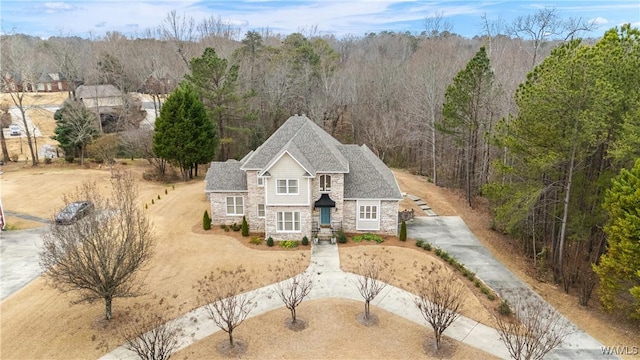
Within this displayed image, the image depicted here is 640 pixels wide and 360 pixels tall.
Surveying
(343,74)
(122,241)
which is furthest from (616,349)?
(343,74)

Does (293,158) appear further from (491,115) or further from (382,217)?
(491,115)

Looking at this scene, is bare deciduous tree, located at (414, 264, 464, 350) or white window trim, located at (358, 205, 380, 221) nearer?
bare deciduous tree, located at (414, 264, 464, 350)

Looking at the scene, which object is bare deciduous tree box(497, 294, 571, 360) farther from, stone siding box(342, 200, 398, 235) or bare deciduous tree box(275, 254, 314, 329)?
stone siding box(342, 200, 398, 235)

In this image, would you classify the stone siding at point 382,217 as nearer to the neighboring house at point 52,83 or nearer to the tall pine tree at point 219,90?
the tall pine tree at point 219,90

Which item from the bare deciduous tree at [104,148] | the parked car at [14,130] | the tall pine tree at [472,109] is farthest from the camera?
the parked car at [14,130]

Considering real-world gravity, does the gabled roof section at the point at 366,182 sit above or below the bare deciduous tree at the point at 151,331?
Answer: above

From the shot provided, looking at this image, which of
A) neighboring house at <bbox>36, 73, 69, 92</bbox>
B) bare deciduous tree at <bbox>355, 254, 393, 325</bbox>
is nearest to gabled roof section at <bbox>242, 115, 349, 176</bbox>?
bare deciduous tree at <bbox>355, 254, 393, 325</bbox>

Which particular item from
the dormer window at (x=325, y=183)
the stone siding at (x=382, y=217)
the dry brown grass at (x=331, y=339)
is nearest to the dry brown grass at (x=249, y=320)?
the dry brown grass at (x=331, y=339)
